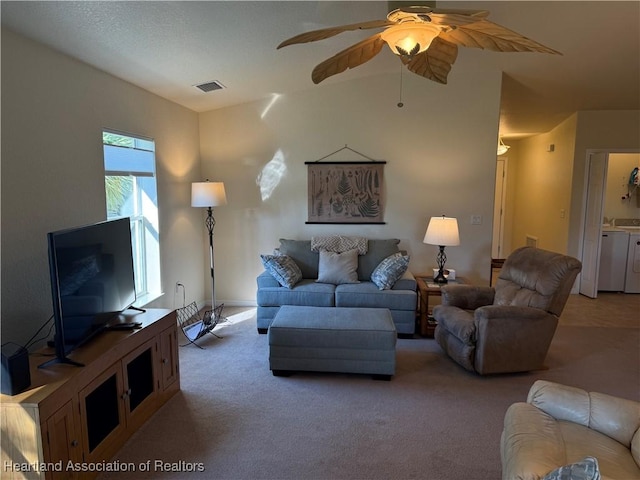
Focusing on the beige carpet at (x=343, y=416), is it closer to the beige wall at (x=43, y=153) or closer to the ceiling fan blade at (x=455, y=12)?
the beige wall at (x=43, y=153)

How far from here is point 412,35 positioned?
1.71 m

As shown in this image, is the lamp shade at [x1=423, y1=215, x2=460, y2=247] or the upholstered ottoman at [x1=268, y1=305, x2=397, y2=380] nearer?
the upholstered ottoman at [x1=268, y1=305, x2=397, y2=380]

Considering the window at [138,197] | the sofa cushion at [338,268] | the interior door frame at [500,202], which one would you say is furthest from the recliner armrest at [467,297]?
the interior door frame at [500,202]

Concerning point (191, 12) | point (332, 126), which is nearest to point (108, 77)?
point (191, 12)

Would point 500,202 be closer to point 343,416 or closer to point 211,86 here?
point 211,86

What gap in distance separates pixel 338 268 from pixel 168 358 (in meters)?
2.05

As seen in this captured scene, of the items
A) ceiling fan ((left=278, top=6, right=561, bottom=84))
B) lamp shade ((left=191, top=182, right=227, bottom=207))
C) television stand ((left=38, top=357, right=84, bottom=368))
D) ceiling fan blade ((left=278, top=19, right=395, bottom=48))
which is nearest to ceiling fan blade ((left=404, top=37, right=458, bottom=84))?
ceiling fan ((left=278, top=6, right=561, bottom=84))

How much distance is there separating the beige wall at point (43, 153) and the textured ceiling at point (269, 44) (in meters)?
0.15

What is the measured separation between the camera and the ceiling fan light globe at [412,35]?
1699 millimetres

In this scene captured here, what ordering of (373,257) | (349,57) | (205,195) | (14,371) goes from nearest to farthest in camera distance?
(14,371)
(349,57)
(205,195)
(373,257)

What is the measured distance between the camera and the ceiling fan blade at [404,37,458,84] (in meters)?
1.92

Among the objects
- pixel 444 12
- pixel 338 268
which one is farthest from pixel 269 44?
pixel 338 268

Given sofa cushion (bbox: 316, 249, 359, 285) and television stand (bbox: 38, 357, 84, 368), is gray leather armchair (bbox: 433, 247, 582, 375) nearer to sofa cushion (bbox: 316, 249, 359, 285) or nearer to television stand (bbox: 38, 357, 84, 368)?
sofa cushion (bbox: 316, 249, 359, 285)

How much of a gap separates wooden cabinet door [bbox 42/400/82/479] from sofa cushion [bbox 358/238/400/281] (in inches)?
123
